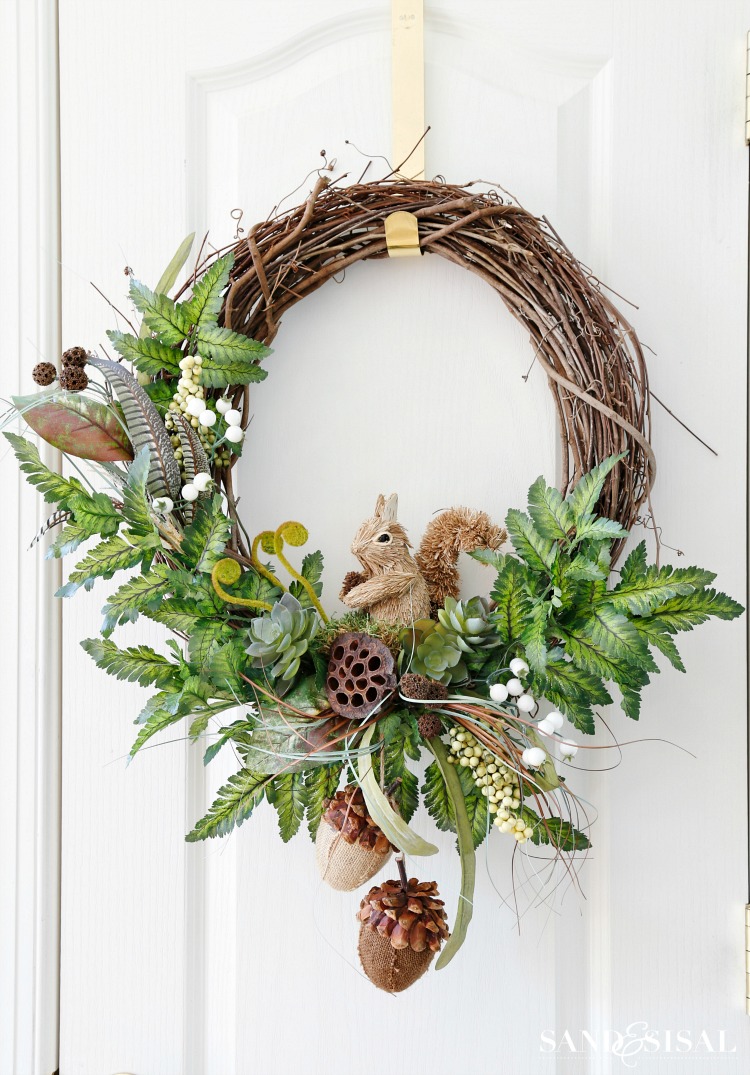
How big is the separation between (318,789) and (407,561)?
0.23m

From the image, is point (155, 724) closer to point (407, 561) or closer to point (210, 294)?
point (407, 561)

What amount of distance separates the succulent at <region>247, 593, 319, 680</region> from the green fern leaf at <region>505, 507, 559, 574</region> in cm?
20

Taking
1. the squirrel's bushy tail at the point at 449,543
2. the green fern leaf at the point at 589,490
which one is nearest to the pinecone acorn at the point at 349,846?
the squirrel's bushy tail at the point at 449,543

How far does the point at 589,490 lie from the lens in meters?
0.65

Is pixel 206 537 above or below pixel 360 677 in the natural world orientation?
above

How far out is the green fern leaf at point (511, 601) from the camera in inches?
25.5

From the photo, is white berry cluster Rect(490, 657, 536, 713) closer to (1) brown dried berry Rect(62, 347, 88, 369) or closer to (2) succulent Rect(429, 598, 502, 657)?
(2) succulent Rect(429, 598, 502, 657)

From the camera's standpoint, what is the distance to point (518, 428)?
78 cm

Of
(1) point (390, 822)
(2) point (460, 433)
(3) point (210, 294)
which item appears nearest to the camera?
(1) point (390, 822)

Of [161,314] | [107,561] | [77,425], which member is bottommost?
[107,561]

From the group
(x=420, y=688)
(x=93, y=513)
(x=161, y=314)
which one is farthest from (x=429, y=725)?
(x=161, y=314)

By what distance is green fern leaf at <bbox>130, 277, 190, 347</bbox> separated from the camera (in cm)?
69

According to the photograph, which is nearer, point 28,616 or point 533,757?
point 533,757

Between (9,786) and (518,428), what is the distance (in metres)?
0.69
